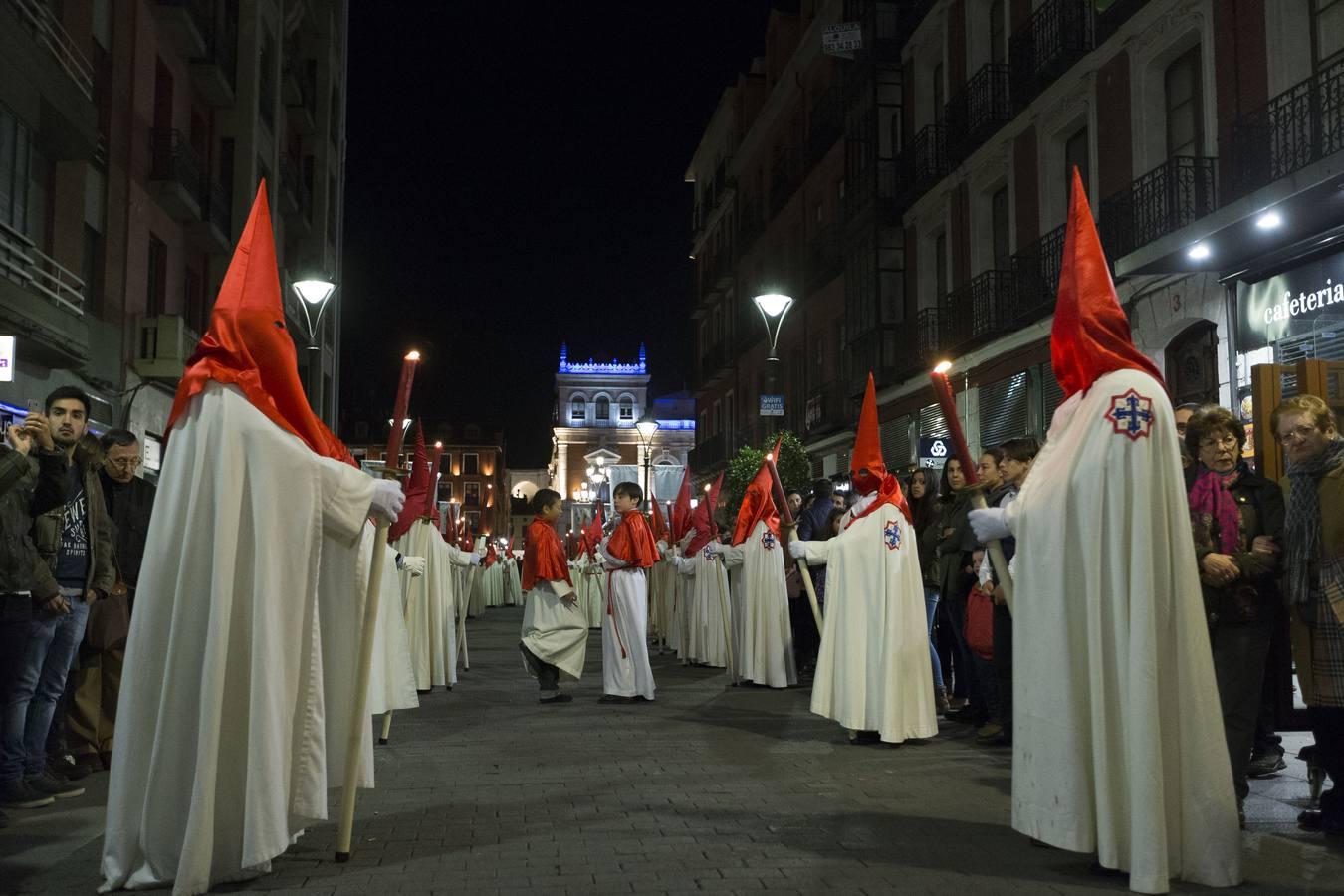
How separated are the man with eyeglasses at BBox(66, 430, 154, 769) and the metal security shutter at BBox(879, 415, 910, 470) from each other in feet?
63.4

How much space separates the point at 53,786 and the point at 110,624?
1.32 metres

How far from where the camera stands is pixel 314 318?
28531 millimetres

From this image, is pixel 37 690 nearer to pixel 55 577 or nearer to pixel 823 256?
pixel 55 577

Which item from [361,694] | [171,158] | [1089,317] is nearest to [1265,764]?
[1089,317]

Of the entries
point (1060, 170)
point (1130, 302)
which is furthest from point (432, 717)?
point (1060, 170)

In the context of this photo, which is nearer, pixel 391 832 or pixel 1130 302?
pixel 391 832

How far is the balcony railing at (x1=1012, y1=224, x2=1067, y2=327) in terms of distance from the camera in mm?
19000

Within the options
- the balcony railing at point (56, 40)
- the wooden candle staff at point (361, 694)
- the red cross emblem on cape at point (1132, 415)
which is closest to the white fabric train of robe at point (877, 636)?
the red cross emblem on cape at point (1132, 415)

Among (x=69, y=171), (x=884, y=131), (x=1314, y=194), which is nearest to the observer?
(x=1314, y=194)

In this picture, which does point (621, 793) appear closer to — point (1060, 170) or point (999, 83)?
point (1060, 170)

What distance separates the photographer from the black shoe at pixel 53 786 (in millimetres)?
7449

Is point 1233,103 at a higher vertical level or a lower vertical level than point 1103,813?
higher

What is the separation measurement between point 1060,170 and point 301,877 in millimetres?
17364

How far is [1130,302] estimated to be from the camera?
16.9 m
